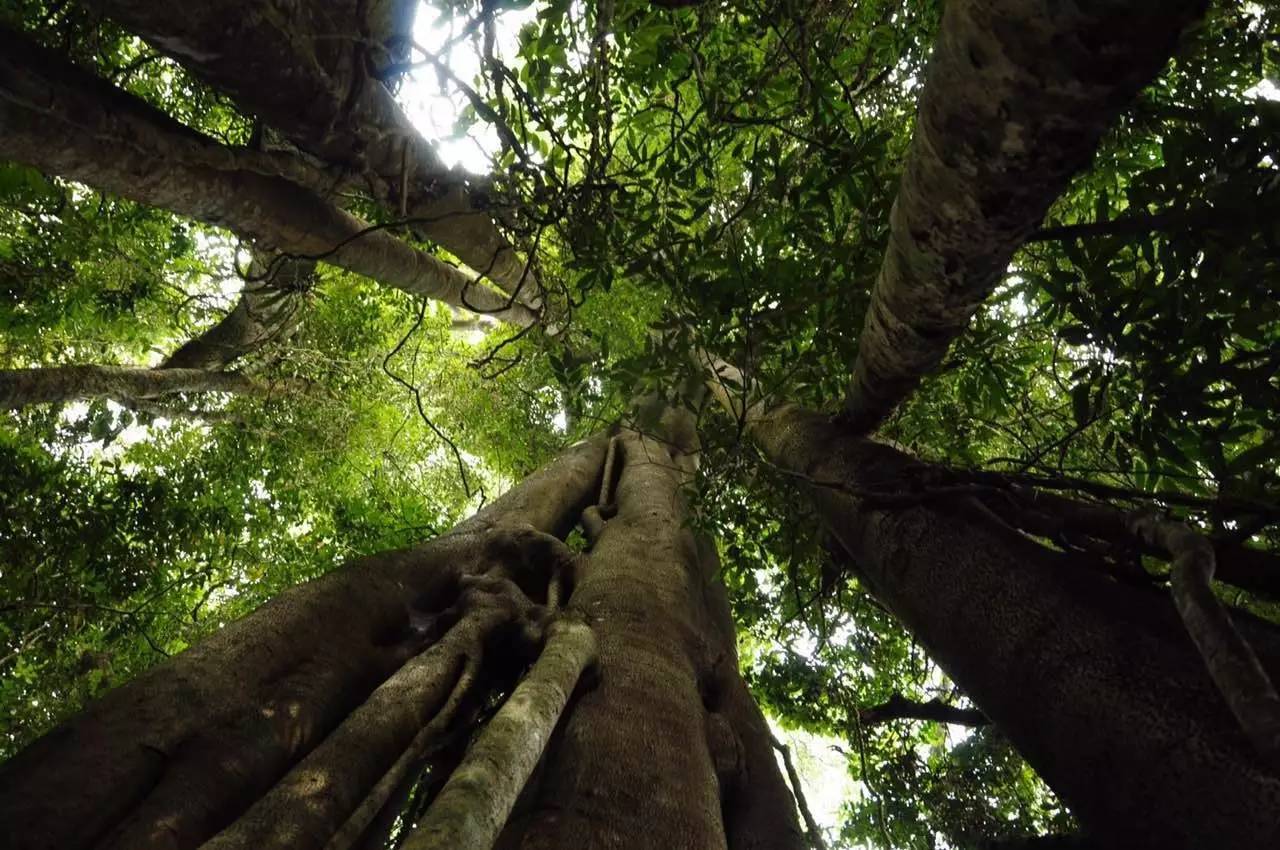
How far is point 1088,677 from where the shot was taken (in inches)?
51.2

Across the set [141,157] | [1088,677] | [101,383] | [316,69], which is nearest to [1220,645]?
[1088,677]

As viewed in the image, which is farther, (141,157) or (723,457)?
(723,457)

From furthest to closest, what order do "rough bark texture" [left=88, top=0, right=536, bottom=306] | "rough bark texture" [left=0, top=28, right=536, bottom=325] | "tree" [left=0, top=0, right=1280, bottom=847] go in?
1. "rough bark texture" [left=0, top=28, right=536, bottom=325]
2. "rough bark texture" [left=88, top=0, right=536, bottom=306]
3. "tree" [left=0, top=0, right=1280, bottom=847]

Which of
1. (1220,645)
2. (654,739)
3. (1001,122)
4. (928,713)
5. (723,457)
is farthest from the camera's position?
(928,713)

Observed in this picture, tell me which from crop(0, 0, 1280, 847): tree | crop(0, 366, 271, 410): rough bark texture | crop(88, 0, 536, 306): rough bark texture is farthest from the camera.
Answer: crop(0, 366, 271, 410): rough bark texture


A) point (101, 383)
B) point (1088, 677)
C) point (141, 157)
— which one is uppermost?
point (101, 383)

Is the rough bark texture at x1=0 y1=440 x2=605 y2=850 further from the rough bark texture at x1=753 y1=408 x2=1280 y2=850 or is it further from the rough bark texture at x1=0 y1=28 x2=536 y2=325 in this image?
the rough bark texture at x1=753 y1=408 x2=1280 y2=850

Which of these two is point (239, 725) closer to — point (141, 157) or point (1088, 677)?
point (141, 157)

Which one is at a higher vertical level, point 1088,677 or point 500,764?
point 1088,677

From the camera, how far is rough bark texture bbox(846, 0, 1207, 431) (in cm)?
101

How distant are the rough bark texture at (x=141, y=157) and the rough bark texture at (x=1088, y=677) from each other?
1676 millimetres

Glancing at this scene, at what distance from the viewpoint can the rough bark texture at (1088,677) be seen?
3.48 ft

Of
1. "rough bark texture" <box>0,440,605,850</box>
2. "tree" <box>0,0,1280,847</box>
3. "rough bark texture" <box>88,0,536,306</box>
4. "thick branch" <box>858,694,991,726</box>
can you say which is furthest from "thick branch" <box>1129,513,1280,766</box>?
"thick branch" <box>858,694,991,726</box>

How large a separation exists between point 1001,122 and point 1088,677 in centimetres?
104
